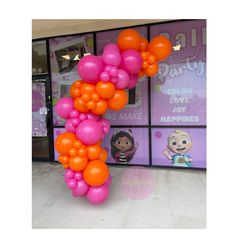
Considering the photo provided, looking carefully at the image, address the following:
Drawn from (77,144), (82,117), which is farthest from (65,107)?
(77,144)

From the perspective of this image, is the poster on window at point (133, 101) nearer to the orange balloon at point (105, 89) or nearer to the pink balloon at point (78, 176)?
the orange balloon at point (105, 89)

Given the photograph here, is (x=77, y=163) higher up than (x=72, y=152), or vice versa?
(x=72, y=152)

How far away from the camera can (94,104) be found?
105 inches

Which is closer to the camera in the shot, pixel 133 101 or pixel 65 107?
pixel 65 107

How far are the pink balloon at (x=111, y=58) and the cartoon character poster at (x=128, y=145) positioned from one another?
76.8 inches

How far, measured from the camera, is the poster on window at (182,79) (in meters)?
3.92

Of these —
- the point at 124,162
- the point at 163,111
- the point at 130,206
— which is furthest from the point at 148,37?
the point at 130,206

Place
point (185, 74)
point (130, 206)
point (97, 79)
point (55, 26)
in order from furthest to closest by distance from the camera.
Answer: point (55, 26) < point (185, 74) < point (130, 206) < point (97, 79)

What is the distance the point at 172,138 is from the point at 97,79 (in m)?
2.19

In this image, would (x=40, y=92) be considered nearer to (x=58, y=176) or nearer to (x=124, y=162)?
(x=58, y=176)

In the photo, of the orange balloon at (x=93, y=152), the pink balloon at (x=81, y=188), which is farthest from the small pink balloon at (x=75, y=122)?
the pink balloon at (x=81, y=188)

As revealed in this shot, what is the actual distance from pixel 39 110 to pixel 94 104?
2792 mm

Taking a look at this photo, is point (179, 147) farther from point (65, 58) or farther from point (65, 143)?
point (65, 58)

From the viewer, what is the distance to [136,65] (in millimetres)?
2773
